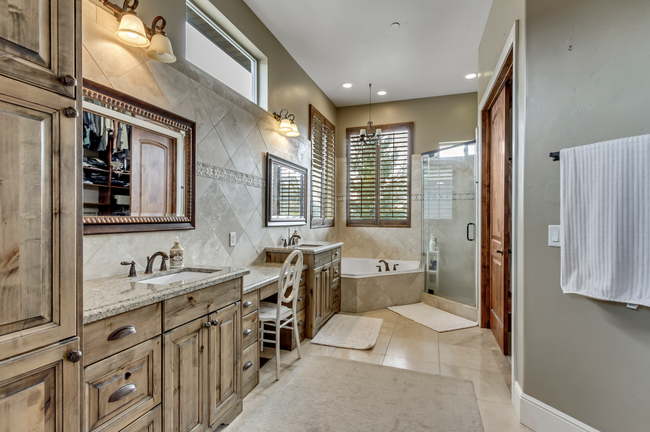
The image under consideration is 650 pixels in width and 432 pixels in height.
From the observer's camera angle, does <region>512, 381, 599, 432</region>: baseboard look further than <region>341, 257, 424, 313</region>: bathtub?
No

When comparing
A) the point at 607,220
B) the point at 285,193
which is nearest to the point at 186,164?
the point at 285,193

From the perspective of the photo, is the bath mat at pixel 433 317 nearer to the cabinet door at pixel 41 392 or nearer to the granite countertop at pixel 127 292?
the granite countertop at pixel 127 292

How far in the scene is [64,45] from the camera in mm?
930

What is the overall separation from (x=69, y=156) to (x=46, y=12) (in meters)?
0.39

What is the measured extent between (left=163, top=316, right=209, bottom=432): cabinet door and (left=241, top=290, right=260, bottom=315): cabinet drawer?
0.42 meters

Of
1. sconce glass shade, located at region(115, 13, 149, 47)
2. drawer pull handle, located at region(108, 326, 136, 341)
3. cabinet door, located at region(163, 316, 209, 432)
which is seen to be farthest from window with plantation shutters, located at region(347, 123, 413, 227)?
drawer pull handle, located at region(108, 326, 136, 341)

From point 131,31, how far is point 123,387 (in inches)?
65.8

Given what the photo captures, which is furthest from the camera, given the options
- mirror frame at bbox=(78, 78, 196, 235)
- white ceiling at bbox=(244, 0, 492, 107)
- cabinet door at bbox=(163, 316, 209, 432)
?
white ceiling at bbox=(244, 0, 492, 107)

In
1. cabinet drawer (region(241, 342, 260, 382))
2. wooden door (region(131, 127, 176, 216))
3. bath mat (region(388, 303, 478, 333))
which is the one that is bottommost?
bath mat (region(388, 303, 478, 333))

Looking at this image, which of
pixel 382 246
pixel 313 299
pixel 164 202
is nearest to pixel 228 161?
pixel 164 202

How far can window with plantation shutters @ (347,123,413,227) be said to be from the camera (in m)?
5.15

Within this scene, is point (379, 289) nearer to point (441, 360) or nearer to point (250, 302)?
point (441, 360)

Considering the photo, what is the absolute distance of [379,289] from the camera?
417 cm

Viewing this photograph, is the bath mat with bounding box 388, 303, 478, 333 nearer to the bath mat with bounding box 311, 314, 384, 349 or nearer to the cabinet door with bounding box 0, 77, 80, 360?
the bath mat with bounding box 311, 314, 384, 349
